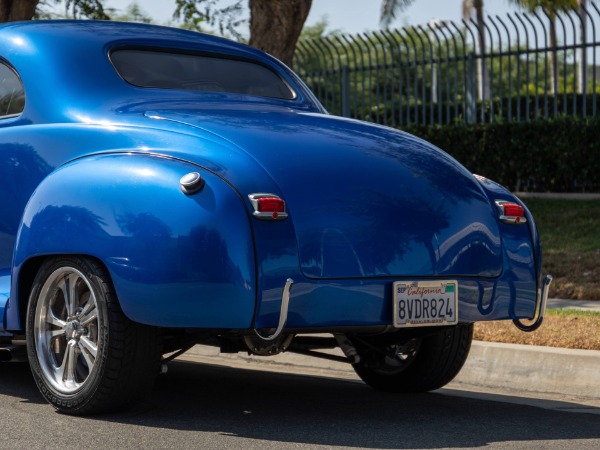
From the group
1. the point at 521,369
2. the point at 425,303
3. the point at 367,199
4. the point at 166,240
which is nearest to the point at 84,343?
the point at 166,240

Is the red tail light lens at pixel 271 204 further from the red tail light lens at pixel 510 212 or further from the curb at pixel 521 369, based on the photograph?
the curb at pixel 521 369

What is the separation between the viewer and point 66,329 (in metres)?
5.27

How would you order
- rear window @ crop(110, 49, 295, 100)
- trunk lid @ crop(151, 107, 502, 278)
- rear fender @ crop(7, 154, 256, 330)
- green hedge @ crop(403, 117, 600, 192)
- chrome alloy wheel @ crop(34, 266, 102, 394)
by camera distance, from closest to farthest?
1. rear fender @ crop(7, 154, 256, 330)
2. trunk lid @ crop(151, 107, 502, 278)
3. chrome alloy wheel @ crop(34, 266, 102, 394)
4. rear window @ crop(110, 49, 295, 100)
5. green hedge @ crop(403, 117, 600, 192)

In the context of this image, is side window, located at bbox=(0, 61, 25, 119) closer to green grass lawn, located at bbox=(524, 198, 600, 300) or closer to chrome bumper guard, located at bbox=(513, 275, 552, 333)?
chrome bumper guard, located at bbox=(513, 275, 552, 333)

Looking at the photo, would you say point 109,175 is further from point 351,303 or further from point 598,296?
point 598,296

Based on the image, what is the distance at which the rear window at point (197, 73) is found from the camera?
6.08m

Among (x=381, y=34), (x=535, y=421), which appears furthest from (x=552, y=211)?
(x=535, y=421)

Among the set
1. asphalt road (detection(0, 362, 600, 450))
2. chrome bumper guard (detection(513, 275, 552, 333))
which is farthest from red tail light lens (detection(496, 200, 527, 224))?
asphalt road (detection(0, 362, 600, 450))

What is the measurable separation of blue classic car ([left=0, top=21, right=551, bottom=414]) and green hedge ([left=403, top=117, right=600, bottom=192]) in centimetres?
971

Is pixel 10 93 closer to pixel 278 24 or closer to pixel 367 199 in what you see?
pixel 367 199

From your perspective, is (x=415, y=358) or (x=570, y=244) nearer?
(x=415, y=358)

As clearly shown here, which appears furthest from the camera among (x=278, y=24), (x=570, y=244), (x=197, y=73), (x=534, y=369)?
(x=278, y=24)

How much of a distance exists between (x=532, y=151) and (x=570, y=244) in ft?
10.4

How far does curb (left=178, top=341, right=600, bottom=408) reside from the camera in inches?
257
